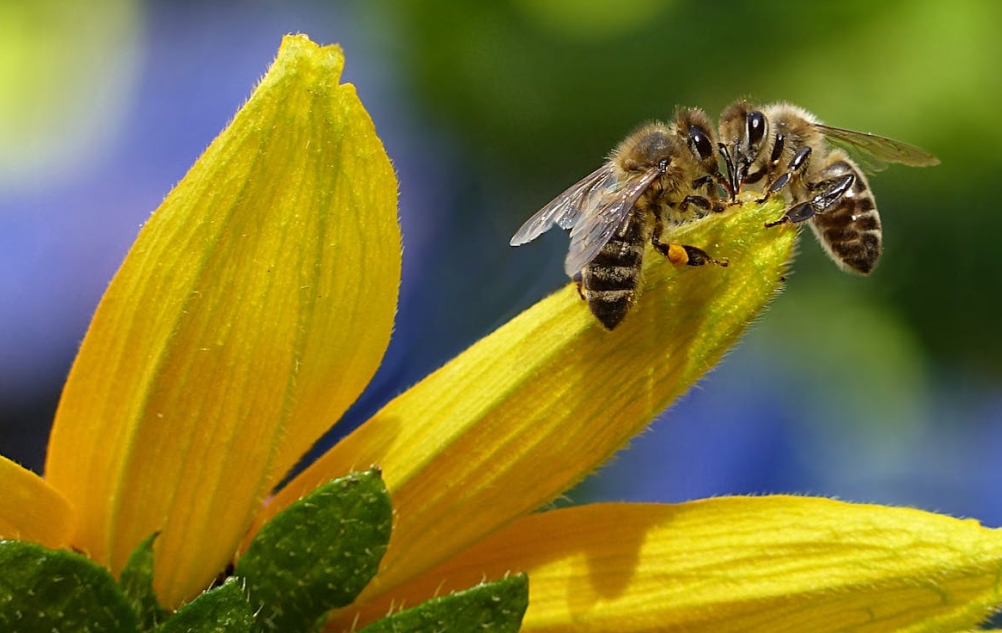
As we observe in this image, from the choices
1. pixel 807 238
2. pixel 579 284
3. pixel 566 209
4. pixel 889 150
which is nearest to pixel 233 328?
pixel 579 284

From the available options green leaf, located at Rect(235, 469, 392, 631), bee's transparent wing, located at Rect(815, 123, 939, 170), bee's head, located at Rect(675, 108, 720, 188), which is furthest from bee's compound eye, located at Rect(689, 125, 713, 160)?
green leaf, located at Rect(235, 469, 392, 631)

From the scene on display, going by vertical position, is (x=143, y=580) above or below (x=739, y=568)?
above

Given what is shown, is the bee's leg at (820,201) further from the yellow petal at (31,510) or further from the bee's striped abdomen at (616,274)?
the yellow petal at (31,510)

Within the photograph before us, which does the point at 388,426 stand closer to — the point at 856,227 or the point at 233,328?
the point at 233,328

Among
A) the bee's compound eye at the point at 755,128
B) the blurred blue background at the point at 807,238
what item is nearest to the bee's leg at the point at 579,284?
the bee's compound eye at the point at 755,128

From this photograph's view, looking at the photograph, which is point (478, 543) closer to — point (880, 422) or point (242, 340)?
point (242, 340)

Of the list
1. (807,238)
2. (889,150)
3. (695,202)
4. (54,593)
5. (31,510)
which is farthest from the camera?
(807,238)

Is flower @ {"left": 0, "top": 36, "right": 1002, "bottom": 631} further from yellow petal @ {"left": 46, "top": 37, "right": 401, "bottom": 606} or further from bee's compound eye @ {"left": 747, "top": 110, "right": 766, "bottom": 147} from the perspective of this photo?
bee's compound eye @ {"left": 747, "top": 110, "right": 766, "bottom": 147}
